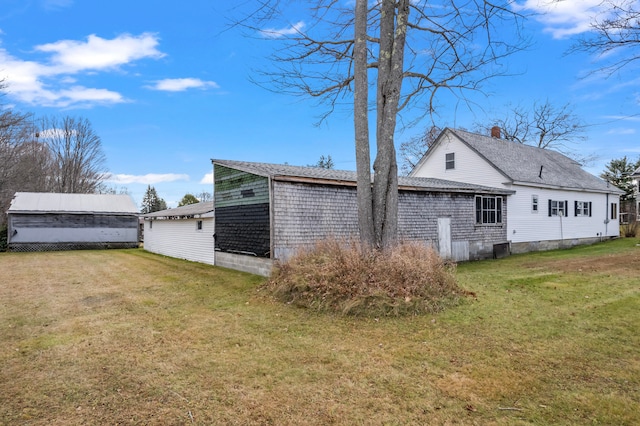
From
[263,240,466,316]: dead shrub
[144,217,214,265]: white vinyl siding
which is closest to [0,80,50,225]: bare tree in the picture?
[144,217,214,265]: white vinyl siding

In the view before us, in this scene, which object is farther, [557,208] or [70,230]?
[70,230]

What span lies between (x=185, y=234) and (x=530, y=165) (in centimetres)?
1918

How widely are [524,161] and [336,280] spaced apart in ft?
60.7

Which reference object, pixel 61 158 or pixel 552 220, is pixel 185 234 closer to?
pixel 552 220

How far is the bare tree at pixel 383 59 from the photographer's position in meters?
8.79

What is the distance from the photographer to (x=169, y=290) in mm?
9305

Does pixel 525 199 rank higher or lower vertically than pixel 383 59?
lower

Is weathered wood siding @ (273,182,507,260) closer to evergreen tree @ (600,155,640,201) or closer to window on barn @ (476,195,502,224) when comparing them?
window on barn @ (476,195,502,224)

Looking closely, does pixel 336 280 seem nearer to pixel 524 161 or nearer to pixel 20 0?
pixel 20 0

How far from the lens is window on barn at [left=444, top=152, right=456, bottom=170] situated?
20.3m

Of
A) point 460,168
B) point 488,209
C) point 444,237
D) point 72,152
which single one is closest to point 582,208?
point 460,168

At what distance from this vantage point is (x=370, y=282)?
6859mm

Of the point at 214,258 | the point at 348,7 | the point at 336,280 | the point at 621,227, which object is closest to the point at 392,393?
the point at 336,280

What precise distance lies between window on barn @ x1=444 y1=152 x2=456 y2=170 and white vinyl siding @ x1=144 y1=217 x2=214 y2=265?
13.3m
